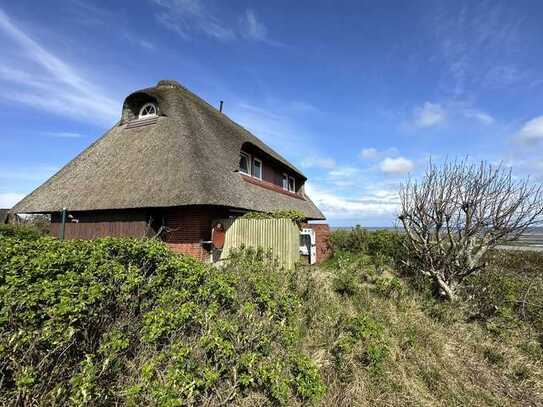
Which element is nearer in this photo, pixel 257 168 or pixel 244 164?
pixel 244 164

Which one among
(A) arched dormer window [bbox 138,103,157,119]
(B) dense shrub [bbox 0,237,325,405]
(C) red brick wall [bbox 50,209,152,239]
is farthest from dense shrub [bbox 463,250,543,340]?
(A) arched dormer window [bbox 138,103,157,119]

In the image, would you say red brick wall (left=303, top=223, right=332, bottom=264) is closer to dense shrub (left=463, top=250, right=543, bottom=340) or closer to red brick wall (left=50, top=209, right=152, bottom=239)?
dense shrub (left=463, top=250, right=543, bottom=340)

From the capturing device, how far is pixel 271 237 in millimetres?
9312

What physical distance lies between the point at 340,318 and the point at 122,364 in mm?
3126

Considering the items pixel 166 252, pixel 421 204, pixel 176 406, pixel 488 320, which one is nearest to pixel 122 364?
pixel 176 406

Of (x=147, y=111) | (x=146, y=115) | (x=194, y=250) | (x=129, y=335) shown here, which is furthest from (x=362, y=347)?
Answer: (x=147, y=111)

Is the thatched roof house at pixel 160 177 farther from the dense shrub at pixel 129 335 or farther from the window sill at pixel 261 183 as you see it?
the dense shrub at pixel 129 335

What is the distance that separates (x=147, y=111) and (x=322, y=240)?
1033 cm

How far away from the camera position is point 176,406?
6.64 ft

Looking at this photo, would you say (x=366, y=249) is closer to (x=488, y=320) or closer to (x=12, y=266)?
(x=488, y=320)

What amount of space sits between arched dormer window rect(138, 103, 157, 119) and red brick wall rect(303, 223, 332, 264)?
29.1ft

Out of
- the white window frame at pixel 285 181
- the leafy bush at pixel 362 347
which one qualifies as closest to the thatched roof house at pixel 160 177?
the white window frame at pixel 285 181

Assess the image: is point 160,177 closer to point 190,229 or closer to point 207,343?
point 190,229

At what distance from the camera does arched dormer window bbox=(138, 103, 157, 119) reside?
13.4 metres
